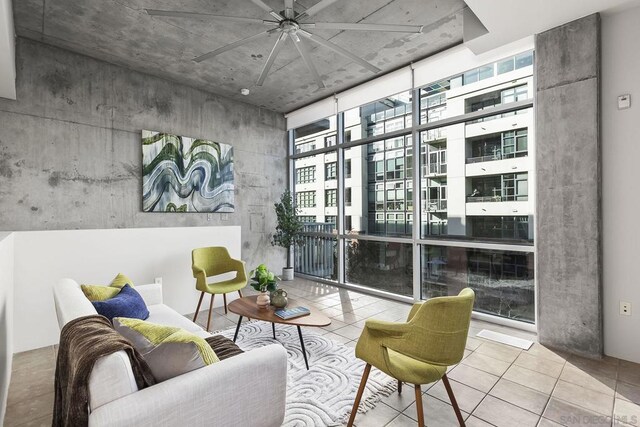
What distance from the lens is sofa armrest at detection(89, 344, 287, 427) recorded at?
3.77 ft

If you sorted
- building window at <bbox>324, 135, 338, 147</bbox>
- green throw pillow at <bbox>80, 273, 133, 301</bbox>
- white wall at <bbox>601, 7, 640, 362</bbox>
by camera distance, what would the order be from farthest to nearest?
1. building window at <bbox>324, 135, 338, 147</bbox>
2. white wall at <bbox>601, 7, 640, 362</bbox>
3. green throw pillow at <bbox>80, 273, 133, 301</bbox>

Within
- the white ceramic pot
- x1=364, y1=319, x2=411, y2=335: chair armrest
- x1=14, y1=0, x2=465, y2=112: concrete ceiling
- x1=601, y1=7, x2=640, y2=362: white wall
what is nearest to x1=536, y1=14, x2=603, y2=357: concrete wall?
x1=601, y1=7, x2=640, y2=362: white wall

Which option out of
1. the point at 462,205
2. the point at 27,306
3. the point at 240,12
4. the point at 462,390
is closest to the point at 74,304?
the point at 27,306

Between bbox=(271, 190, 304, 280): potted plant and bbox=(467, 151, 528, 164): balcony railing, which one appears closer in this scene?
bbox=(467, 151, 528, 164): balcony railing

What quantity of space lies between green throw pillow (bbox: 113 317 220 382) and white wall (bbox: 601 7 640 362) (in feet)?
11.1

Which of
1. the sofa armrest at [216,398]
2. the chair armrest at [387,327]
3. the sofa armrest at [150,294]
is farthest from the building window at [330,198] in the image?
the sofa armrest at [216,398]

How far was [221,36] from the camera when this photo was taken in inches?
139

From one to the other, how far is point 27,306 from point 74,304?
1.95m

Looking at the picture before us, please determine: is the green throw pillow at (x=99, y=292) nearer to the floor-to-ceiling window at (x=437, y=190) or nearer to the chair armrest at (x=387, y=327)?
the chair armrest at (x=387, y=327)

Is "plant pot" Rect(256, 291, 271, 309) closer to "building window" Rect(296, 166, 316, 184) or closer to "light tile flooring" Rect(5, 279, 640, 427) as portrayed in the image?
"light tile flooring" Rect(5, 279, 640, 427)

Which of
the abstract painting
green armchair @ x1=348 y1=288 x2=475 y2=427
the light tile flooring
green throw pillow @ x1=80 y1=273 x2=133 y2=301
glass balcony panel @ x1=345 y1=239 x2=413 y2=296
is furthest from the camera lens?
glass balcony panel @ x1=345 y1=239 x2=413 y2=296

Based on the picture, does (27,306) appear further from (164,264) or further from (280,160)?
(280,160)

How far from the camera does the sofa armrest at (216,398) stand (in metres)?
1.15

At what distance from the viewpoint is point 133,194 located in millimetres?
4328
